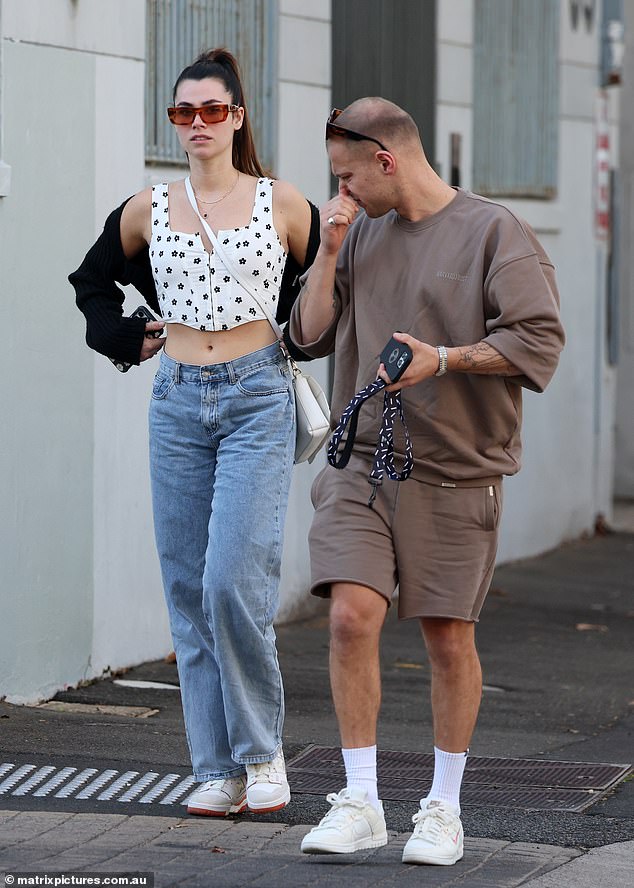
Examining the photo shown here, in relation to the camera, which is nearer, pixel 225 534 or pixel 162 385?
pixel 225 534

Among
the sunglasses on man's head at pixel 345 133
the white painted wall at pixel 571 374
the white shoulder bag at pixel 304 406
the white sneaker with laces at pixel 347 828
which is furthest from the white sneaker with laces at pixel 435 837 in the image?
the white painted wall at pixel 571 374

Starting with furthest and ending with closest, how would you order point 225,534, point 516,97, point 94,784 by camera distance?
point 516,97 < point 94,784 < point 225,534

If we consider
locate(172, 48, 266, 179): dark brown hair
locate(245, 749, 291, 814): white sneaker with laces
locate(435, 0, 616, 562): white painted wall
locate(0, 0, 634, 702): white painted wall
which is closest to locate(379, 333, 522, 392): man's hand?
locate(172, 48, 266, 179): dark brown hair

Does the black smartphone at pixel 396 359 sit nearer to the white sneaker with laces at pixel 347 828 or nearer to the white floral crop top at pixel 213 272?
the white floral crop top at pixel 213 272

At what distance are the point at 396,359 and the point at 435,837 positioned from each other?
1.25 meters

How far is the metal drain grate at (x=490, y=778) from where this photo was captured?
5.62 m

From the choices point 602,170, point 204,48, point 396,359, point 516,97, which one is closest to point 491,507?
point 396,359

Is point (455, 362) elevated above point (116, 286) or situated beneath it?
situated beneath

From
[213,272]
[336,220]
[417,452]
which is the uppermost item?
[336,220]

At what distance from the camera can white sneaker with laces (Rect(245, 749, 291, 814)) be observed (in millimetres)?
5094

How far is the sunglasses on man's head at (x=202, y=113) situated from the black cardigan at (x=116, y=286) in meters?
0.30

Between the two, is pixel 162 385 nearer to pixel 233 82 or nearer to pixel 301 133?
pixel 233 82

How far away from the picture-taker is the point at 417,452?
4.77m

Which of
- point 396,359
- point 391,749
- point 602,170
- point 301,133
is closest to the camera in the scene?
point 396,359
